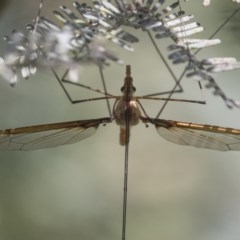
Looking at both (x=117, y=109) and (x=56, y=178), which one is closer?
(x=117, y=109)

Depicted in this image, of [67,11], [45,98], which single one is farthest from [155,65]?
[67,11]

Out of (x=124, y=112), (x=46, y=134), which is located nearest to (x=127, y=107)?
(x=124, y=112)

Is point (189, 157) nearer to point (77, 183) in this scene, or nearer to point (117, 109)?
point (77, 183)

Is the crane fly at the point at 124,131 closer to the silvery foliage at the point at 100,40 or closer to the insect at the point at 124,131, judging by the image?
the insect at the point at 124,131

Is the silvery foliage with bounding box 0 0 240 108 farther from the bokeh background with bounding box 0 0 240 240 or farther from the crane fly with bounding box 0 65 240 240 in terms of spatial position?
the bokeh background with bounding box 0 0 240 240

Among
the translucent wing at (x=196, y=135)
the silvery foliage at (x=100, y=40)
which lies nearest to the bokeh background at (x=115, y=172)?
the translucent wing at (x=196, y=135)
